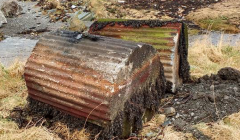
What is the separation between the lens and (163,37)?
184 inches

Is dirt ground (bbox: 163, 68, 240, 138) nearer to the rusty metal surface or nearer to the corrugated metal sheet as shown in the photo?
the corrugated metal sheet

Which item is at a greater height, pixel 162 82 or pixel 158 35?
pixel 158 35

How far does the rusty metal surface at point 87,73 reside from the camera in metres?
3.11

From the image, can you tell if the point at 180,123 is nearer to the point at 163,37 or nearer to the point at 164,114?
the point at 164,114

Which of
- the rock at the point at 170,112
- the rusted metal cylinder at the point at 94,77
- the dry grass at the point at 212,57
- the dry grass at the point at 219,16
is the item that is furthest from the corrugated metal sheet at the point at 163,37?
the dry grass at the point at 219,16

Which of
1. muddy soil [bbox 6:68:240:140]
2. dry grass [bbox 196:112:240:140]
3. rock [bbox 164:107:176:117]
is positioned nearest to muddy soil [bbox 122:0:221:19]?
muddy soil [bbox 6:68:240:140]

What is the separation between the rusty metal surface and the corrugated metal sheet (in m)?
0.82

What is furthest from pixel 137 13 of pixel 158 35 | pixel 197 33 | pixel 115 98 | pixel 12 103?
pixel 115 98

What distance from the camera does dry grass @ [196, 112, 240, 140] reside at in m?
3.43

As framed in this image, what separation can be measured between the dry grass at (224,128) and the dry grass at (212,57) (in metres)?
2.54

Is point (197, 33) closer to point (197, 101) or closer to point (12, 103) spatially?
point (197, 101)

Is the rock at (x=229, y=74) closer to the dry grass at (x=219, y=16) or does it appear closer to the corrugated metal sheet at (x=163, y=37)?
the corrugated metal sheet at (x=163, y=37)

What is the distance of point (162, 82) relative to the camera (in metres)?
4.19

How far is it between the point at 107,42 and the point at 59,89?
0.77 meters
